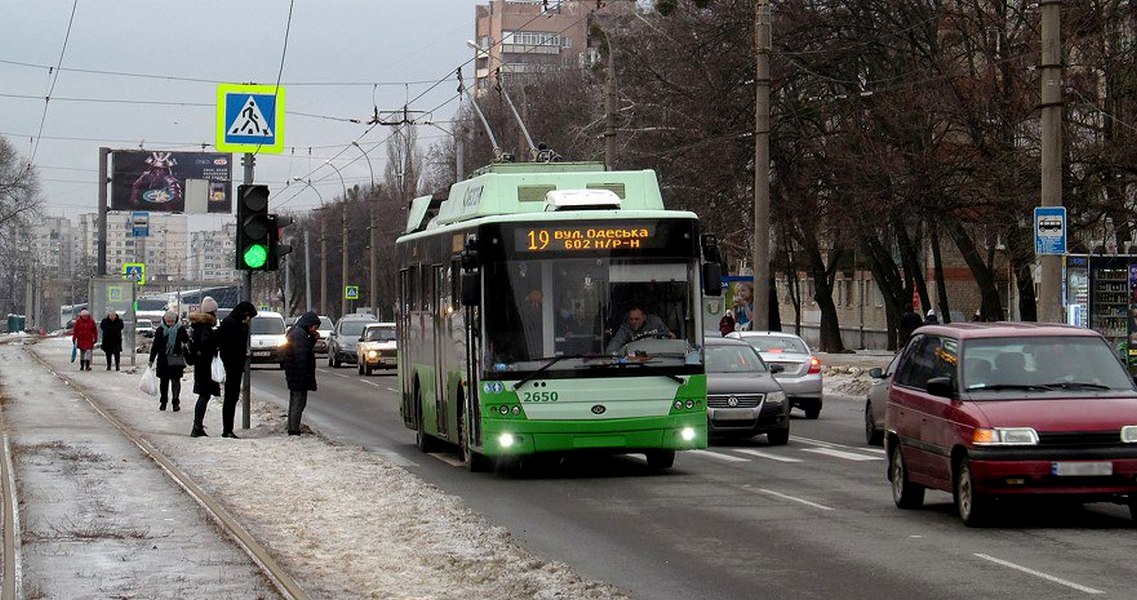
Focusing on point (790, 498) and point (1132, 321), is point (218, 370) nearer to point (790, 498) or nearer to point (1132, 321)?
point (790, 498)

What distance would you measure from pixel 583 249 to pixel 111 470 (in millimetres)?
5105

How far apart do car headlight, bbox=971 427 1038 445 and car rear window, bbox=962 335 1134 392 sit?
0.71m

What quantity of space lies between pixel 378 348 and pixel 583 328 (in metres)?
33.1

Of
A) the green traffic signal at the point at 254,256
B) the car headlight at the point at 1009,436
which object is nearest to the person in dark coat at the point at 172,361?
the green traffic signal at the point at 254,256

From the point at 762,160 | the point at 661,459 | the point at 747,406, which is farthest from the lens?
the point at 762,160

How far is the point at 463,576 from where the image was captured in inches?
446

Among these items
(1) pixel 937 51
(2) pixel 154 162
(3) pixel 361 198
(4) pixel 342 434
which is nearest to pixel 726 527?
(4) pixel 342 434

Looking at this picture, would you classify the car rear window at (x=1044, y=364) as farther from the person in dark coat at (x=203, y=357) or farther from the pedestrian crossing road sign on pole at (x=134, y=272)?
the pedestrian crossing road sign on pole at (x=134, y=272)

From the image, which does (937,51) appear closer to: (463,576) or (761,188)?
(761,188)

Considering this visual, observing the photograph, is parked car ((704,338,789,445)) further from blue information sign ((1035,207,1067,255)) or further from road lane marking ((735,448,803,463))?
blue information sign ((1035,207,1067,255))

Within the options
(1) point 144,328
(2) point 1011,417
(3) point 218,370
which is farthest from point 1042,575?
(1) point 144,328

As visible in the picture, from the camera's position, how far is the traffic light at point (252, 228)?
Answer: 2381cm

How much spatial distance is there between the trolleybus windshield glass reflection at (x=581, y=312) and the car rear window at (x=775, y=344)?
1283 centimetres

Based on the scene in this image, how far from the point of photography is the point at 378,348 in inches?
2016
